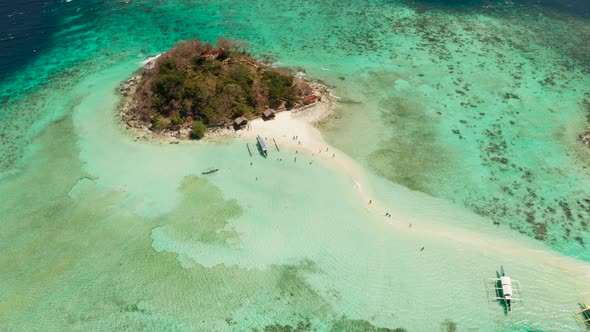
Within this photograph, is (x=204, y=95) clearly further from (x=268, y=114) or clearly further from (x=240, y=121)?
(x=268, y=114)

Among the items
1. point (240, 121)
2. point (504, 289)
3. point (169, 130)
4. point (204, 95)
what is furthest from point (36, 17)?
point (504, 289)

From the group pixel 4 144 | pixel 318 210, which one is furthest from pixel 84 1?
pixel 318 210

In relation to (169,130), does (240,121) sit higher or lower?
higher

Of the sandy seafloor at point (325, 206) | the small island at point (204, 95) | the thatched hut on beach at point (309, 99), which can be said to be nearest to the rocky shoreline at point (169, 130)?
the small island at point (204, 95)

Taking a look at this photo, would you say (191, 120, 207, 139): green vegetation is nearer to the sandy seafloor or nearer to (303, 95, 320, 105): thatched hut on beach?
the sandy seafloor

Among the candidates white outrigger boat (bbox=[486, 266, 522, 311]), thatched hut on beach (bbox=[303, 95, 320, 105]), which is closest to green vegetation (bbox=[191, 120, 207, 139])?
thatched hut on beach (bbox=[303, 95, 320, 105])

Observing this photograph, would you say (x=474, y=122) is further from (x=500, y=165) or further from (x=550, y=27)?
(x=550, y=27)
